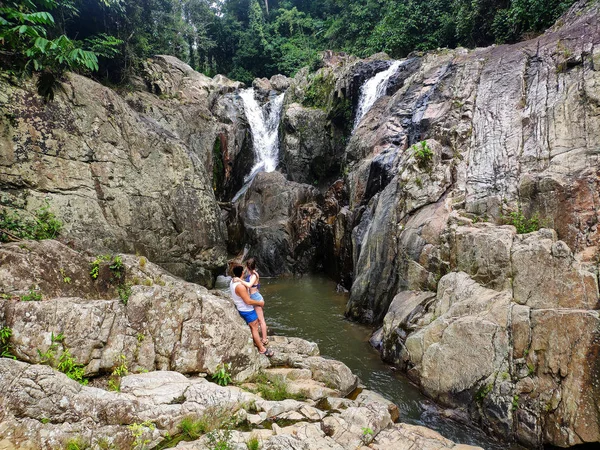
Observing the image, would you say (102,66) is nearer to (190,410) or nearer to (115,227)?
(115,227)

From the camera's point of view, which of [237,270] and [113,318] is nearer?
[113,318]

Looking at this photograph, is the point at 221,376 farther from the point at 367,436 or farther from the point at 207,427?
the point at 367,436

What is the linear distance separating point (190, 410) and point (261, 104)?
26669mm

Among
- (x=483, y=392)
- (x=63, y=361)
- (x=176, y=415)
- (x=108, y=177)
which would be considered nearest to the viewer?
(x=176, y=415)

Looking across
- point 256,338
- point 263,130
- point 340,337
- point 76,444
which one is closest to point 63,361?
point 76,444

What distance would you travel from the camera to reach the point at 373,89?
2106cm

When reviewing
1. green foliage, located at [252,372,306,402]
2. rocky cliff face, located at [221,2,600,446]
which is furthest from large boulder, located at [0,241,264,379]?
rocky cliff face, located at [221,2,600,446]

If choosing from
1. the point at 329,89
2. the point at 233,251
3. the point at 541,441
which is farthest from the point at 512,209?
the point at 329,89

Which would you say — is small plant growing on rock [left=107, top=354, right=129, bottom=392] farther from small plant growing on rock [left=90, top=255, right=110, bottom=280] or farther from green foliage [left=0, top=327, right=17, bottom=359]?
small plant growing on rock [left=90, top=255, right=110, bottom=280]

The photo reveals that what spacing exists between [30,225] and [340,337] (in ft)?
29.0

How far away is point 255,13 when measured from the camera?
127 ft

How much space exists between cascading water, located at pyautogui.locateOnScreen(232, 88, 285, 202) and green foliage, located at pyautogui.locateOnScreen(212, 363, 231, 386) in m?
19.4

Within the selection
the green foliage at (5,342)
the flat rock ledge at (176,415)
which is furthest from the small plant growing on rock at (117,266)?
the flat rock ledge at (176,415)

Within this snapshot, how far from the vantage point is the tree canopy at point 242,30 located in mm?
9383
